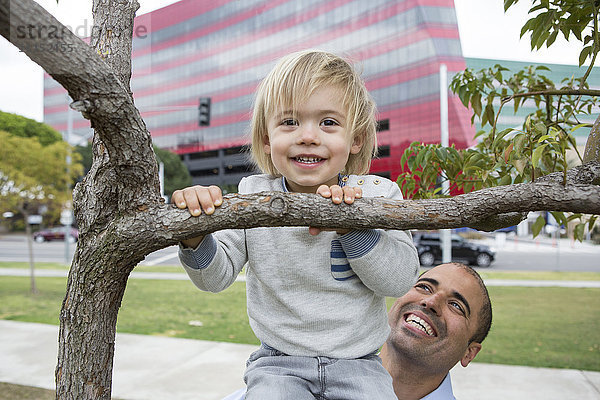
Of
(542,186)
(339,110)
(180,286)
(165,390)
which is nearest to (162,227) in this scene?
(339,110)

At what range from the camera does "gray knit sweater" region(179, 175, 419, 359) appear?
116 cm

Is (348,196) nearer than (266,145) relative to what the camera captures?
Yes

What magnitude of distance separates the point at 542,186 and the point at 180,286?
8.06m

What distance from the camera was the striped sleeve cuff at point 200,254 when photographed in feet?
3.54

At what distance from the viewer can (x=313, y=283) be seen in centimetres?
123

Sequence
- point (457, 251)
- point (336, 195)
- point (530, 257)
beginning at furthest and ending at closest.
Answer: point (530, 257) → point (457, 251) → point (336, 195)

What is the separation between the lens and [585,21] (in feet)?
4.64

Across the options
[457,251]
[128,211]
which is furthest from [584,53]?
[457,251]

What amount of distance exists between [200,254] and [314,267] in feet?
0.94

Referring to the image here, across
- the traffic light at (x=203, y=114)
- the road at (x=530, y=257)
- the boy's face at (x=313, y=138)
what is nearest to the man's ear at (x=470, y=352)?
the boy's face at (x=313, y=138)

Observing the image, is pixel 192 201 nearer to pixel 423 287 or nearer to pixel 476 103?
pixel 423 287

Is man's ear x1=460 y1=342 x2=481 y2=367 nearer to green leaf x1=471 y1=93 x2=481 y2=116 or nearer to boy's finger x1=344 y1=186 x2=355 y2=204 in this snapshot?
green leaf x1=471 y1=93 x2=481 y2=116

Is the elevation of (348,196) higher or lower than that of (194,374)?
higher

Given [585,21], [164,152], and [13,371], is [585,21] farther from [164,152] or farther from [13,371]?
[164,152]
